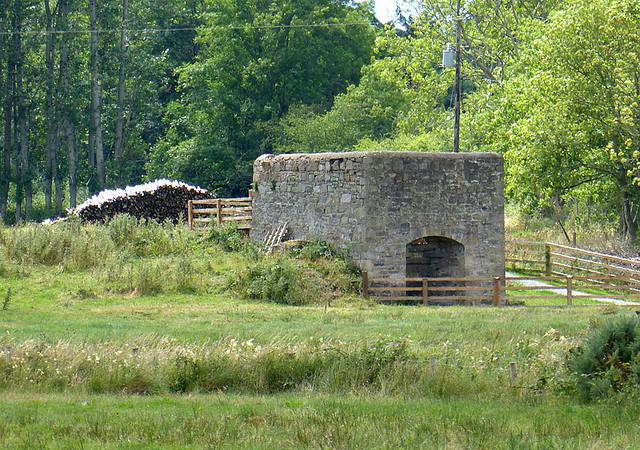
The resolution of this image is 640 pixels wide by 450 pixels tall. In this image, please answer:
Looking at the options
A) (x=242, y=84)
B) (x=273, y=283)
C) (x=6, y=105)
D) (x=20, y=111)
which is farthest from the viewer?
(x=242, y=84)

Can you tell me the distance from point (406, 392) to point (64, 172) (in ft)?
135

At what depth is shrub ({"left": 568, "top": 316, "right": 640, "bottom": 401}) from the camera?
8.46 m

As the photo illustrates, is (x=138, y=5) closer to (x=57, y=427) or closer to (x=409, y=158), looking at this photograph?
(x=409, y=158)

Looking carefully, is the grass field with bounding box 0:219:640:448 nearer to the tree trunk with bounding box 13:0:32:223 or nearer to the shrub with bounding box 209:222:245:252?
the shrub with bounding box 209:222:245:252

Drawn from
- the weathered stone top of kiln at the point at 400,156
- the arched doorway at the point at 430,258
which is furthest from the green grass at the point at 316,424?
the arched doorway at the point at 430,258

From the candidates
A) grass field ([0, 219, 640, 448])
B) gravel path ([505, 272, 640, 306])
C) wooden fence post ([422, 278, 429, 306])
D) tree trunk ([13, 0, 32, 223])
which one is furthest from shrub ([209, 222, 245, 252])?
tree trunk ([13, 0, 32, 223])

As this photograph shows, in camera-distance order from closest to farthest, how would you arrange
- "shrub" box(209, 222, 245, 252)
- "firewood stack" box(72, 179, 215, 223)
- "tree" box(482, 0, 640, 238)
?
1. "shrub" box(209, 222, 245, 252)
2. "tree" box(482, 0, 640, 238)
3. "firewood stack" box(72, 179, 215, 223)

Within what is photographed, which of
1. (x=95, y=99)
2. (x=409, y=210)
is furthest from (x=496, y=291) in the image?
(x=95, y=99)

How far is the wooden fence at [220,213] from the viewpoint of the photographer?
24.8 m

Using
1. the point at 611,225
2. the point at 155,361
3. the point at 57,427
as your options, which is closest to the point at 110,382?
the point at 155,361

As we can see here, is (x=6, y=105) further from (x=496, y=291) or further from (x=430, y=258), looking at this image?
(x=496, y=291)

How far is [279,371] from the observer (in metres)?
10.0

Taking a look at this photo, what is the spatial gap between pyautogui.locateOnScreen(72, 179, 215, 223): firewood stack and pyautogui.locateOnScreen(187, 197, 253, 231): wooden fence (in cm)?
60

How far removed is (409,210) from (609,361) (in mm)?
10087
